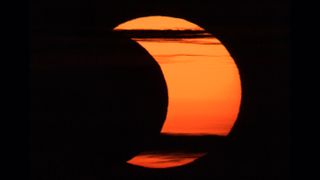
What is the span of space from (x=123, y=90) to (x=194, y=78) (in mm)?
270

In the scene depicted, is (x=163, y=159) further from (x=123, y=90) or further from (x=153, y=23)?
(x=153, y=23)

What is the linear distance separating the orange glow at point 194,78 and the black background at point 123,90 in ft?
0.11

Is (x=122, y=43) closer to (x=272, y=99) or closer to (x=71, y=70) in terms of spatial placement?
(x=71, y=70)

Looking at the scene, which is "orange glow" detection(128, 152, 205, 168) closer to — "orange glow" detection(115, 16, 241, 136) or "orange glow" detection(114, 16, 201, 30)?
"orange glow" detection(115, 16, 241, 136)

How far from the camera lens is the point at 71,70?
2936 mm

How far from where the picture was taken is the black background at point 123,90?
2.91 meters

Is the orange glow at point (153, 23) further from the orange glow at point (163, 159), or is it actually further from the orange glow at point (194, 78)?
the orange glow at point (163, 159)

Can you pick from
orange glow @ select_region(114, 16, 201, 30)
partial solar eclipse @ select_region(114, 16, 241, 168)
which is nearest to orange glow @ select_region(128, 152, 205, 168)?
partial solar eclipse @ select_region(114, 16, 241, 168)

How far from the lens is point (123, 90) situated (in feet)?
9.72

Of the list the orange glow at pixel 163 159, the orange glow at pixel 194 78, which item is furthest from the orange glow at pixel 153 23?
the orange glow at pixel 163 159

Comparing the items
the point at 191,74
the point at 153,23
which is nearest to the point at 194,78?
the point at 191,74

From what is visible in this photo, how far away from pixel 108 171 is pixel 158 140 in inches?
8.7

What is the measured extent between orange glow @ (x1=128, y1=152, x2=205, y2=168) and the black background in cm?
3

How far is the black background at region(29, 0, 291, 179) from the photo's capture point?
9.55 ft
